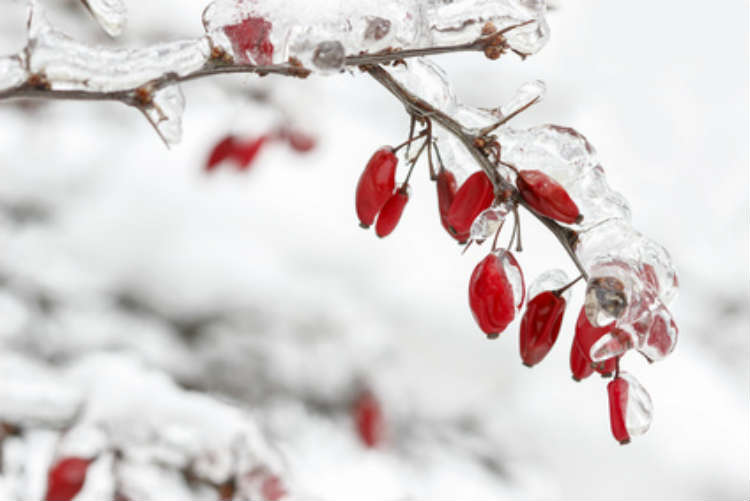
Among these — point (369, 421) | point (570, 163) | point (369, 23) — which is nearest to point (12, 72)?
point (369, 23)

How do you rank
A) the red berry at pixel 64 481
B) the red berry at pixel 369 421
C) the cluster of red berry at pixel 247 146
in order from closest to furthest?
the red berry at pixel 64 481 < the red berry at pixel 369 421 < the cluster of red berry at pixel 247 146

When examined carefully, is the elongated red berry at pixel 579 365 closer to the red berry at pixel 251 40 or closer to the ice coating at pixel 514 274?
the ice coating at pixel 514 274

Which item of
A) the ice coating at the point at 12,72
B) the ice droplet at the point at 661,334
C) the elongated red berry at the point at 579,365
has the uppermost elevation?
the ice droplet at the point at 661,334

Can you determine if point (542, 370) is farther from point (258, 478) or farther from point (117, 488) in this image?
point (117, 488)

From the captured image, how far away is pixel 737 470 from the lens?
2215mm

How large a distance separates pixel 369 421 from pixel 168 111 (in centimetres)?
154

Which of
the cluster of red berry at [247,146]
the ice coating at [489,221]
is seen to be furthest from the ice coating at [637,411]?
the cluster of red berry at [247,146]

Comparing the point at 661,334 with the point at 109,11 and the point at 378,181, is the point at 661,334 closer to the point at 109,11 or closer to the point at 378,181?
the point at 378,181

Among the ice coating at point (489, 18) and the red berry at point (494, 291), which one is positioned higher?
the ice coating at point (489, 18)

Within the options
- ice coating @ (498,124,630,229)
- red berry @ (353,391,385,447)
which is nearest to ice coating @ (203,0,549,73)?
ice coating @ (498,124,630,229)

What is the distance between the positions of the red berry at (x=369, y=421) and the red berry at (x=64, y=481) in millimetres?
1064

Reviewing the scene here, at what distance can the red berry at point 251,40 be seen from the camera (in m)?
0.75

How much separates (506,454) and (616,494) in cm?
34

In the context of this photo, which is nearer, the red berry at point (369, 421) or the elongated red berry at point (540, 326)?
the elongated red berry at point (540, 326)
